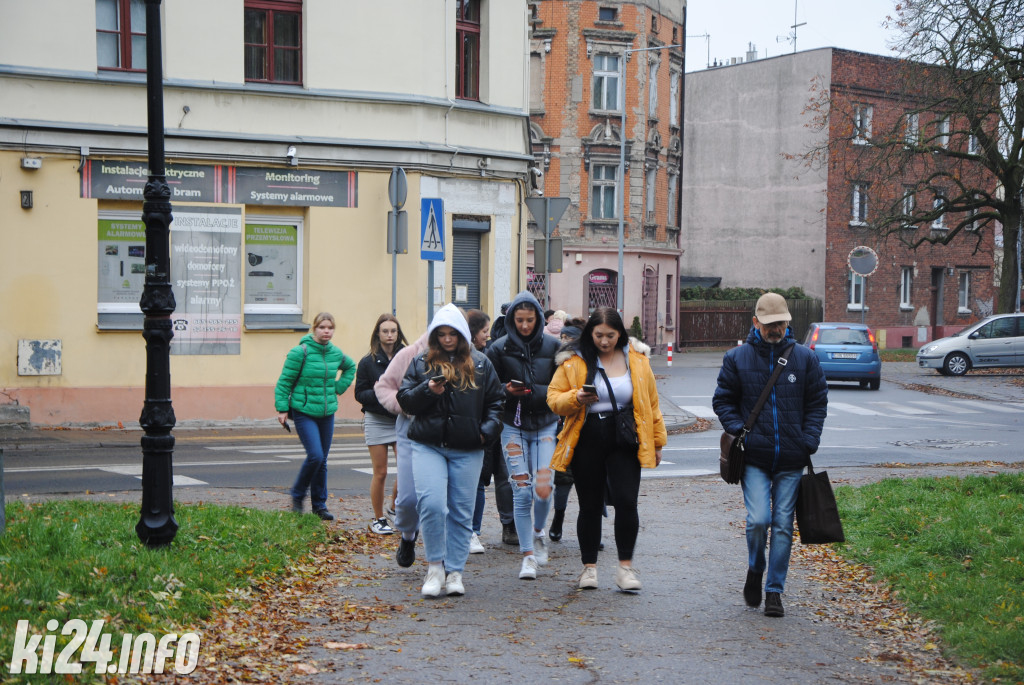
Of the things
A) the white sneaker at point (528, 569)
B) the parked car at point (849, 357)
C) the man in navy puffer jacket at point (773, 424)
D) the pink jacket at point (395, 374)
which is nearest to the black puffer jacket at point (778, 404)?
the man in navy puffer jacket at point (773, 424)

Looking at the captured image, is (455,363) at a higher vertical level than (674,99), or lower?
lower

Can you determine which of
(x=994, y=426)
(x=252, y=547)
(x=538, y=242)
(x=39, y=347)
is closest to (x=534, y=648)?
Result: (x=252, y=547)

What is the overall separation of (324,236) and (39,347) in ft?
15.8

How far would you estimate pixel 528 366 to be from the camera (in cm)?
846

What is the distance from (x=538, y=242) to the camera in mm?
21141

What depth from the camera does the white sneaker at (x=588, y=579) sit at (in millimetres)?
7797

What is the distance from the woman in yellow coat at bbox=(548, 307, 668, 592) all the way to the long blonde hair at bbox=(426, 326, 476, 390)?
1.87 ft

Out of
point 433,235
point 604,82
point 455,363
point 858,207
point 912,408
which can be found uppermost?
point 604,82

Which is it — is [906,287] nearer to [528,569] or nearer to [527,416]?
[527,416]

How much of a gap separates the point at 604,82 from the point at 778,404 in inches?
1579

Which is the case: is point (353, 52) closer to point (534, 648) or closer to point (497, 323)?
point (497, 323)

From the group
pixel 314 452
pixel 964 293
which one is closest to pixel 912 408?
pixel 314 452

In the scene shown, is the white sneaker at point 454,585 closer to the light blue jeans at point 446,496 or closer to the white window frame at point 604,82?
the light blue jeans at point 446,496

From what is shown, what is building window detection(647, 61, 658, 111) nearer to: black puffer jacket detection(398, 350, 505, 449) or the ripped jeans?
the ripped jeans
